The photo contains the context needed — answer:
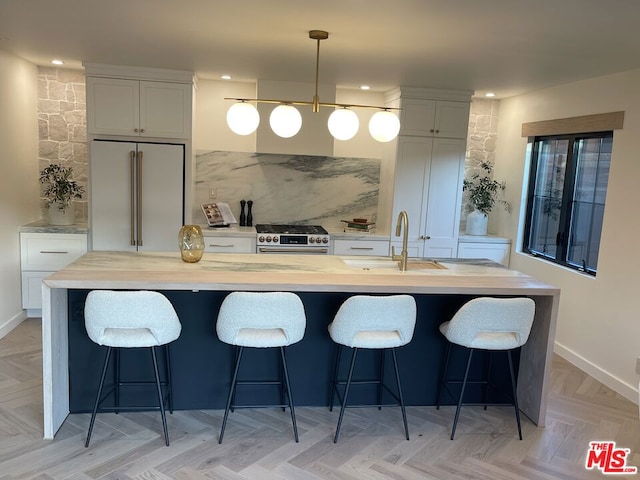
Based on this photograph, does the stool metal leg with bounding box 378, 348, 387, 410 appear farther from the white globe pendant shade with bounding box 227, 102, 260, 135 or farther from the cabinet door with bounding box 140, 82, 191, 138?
the cabinet door with bounding box 140, 82, 191, 138

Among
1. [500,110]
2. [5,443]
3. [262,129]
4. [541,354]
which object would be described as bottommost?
[5,443]

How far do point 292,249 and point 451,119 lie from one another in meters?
2.07

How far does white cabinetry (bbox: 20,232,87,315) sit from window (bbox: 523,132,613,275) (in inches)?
172

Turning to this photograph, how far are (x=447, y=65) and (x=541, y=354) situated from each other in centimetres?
223

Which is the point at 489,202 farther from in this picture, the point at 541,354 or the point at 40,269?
the point at 40,269

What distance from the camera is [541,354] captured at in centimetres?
330

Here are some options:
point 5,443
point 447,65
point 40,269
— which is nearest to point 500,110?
point 447,65

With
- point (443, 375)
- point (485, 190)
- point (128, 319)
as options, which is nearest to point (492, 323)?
point (443, 375)

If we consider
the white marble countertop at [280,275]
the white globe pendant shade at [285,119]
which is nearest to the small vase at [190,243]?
the white marble countertop at [280,275]

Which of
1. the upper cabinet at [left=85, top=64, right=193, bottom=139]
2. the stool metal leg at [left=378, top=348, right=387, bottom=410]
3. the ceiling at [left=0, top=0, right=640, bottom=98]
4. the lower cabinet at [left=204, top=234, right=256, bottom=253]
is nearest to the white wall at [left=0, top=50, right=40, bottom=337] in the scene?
the ceiling at [left=0, top=0, right=640, bottom=98]

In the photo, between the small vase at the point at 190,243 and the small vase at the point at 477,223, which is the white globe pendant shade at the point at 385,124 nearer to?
the small vase at the point at 190,243

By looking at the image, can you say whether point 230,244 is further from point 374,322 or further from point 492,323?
point 492,323

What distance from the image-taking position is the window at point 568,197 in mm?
4348

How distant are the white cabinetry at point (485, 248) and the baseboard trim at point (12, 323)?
4.31m
